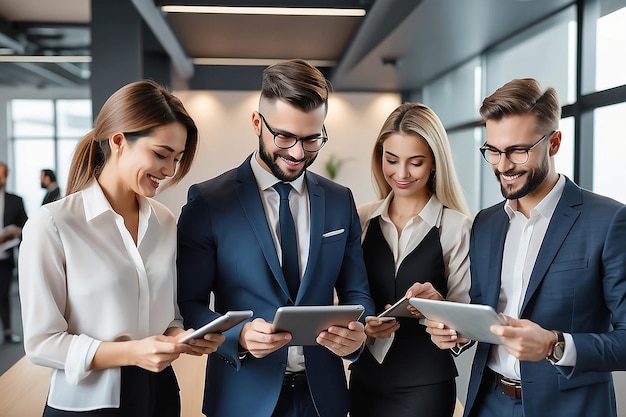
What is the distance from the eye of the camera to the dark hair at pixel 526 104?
80.4 inches

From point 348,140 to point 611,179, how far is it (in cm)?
788

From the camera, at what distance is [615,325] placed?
6.27ft

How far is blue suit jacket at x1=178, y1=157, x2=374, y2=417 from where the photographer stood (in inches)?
78.7

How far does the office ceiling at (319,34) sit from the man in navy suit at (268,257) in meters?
3.71

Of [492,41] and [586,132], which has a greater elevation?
[492,41]

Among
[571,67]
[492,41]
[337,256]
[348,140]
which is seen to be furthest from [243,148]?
[337,256]

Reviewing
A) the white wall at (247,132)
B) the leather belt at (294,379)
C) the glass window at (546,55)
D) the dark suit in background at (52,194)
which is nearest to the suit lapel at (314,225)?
the leather belt at (294,379)

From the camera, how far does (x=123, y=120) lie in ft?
6.08

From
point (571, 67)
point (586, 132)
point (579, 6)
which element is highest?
point (579, 6)

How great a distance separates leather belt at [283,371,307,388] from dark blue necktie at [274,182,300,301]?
248 mm

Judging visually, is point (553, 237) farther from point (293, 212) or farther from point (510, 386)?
point (293, 212)

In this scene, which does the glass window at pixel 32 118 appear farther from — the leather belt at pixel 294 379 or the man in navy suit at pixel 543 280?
the man in navy suit at pixel 543 280

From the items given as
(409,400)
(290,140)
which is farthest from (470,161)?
(290,140)

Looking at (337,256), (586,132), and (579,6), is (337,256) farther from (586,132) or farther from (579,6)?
(579,6)
